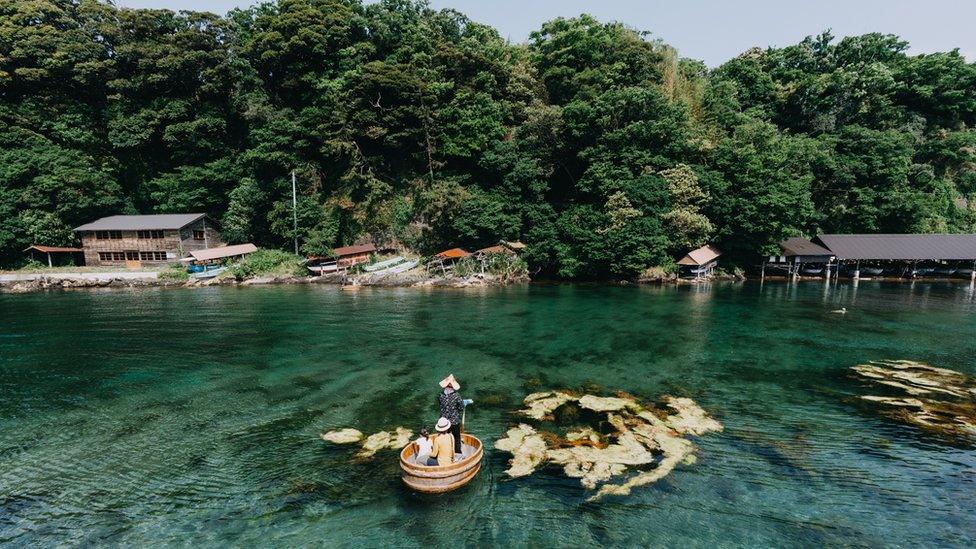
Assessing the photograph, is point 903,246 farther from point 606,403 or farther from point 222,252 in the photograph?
point 222,252

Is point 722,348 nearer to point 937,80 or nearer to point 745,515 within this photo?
point 745,515

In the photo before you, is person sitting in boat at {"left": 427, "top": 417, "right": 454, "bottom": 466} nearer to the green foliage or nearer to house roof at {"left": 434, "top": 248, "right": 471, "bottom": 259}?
house roof at {"left": 434, "top": 248, "right": 471, "bottom": 259}

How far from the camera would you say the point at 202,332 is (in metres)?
26.9

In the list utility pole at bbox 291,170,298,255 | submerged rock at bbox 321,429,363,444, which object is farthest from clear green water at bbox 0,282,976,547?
utility pole at bbox 291,170,298,255

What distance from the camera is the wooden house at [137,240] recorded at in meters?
52.1

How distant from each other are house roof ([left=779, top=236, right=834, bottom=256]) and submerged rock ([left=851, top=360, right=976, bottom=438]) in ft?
112

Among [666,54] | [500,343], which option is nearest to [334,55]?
[666,54]

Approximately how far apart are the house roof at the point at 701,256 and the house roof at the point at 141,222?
190 ft

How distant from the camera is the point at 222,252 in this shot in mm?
51469

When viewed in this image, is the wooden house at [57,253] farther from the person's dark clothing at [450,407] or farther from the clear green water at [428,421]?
the person's dark clothing at [450,407]

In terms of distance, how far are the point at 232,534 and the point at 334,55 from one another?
60.5m

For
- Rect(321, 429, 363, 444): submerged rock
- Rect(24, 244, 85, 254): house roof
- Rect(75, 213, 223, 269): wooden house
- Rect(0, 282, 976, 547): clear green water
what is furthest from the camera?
Rect(75, 213, 223, 269): wooden house

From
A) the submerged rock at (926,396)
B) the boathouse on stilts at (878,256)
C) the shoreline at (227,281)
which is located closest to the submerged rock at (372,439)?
the submerged rock at (926,396)

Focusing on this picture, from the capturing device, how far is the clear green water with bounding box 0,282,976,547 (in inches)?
390
